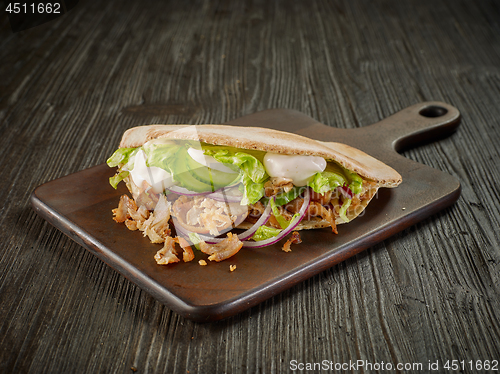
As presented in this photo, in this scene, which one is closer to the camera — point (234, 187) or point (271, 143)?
point (271, 143)

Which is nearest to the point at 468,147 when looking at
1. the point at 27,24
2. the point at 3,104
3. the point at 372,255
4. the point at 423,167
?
the point at 423,167

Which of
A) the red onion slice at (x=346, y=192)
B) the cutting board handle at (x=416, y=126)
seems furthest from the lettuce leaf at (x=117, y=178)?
the cutting board handle at (x=416, y=126)

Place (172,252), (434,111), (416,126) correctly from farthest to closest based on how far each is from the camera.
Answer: (434,111) < (416,126) < (172,252)

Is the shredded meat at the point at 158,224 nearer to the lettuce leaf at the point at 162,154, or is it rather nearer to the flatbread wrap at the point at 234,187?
the flatbread wrap at the point at 234,187

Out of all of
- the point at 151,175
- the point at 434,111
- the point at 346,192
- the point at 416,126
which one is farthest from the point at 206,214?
the point at 434,111

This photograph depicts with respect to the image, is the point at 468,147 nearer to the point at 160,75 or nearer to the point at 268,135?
the point at 268,135

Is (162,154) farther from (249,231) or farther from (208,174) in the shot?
(249,231)
